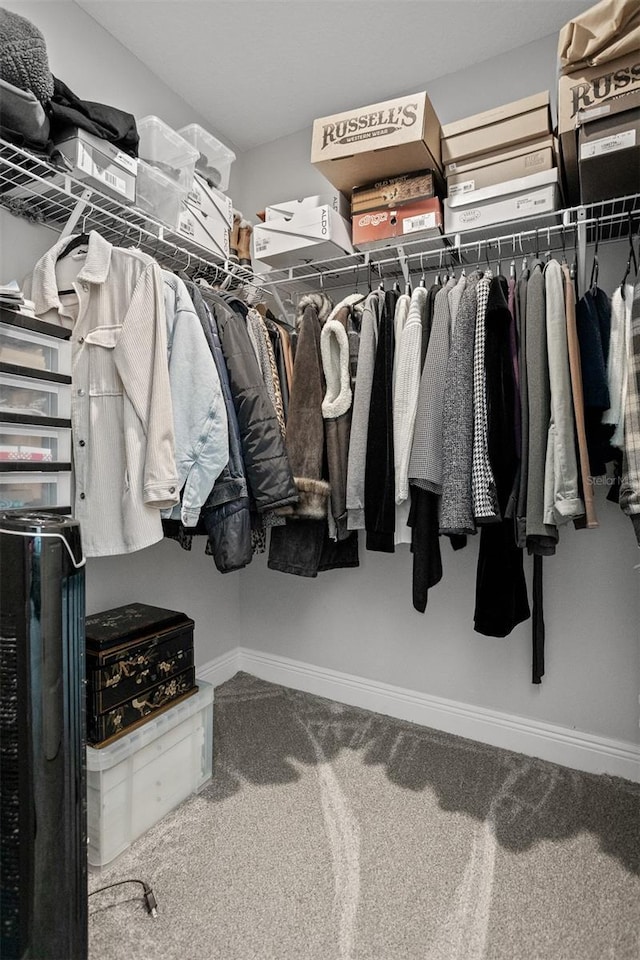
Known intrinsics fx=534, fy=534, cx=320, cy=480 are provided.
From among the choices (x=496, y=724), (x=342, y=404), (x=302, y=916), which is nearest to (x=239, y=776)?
(x=302, y=916)

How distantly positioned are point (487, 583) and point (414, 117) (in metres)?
1.52

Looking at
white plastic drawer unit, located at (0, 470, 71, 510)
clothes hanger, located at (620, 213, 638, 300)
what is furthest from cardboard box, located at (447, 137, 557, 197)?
white plastic drawer unit, located at (0, 470, 71, 510)

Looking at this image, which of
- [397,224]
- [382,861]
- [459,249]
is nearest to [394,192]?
[397,224]

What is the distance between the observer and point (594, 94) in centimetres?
152

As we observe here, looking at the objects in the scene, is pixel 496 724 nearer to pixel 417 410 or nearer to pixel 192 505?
pixel 417 410

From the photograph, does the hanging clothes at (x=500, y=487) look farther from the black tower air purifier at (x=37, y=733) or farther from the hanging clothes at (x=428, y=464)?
the black tower air purifier at (x=37, y=733)

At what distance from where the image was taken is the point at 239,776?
6.01 feet

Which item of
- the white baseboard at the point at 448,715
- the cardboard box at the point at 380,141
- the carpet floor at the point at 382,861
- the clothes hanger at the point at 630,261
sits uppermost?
the cardboard box at the point at 380,141

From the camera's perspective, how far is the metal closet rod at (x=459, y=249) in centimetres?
165

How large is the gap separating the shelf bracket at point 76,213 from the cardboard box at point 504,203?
116 centimetres

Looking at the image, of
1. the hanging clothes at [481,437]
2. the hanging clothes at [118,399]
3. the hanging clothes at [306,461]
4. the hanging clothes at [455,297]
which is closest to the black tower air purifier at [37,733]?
the hanging clothes at [118,399]

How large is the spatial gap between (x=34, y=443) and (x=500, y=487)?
1.28 metres

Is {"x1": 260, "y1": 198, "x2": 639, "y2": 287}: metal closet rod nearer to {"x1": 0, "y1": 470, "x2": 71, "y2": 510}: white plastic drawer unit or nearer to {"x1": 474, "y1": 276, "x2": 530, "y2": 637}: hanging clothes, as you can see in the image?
{"x1": 474, "y1": 276, "x2": 530, "y2": 637}: hanging clothes

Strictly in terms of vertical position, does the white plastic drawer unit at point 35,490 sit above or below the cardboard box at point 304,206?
below
